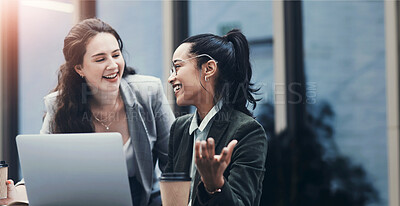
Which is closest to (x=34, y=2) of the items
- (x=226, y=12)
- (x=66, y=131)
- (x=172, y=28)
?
(x=172, y=28)

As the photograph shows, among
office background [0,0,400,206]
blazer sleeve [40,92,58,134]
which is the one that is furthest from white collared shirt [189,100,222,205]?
office background [0,0,400,206]

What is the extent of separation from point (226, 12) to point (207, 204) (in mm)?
2380

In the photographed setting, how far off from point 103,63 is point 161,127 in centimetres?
34

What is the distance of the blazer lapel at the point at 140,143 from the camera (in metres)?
1.90

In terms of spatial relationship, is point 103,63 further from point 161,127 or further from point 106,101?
point 161,127

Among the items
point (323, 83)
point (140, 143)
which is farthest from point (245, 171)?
point (323, 83)

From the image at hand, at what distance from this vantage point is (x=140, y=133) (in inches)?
75.7

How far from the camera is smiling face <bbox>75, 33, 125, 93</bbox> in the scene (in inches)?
75.7

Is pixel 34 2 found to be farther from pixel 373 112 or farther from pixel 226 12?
pixel 373 112

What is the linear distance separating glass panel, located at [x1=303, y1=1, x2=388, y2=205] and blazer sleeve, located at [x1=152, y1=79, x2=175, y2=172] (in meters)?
1.48

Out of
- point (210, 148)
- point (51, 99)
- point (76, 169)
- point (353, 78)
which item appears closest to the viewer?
point (210, 148)

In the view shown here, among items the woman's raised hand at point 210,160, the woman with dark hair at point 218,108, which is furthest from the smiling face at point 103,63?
the woman's raised hand at point 210,160

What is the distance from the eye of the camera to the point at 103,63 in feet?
6.31

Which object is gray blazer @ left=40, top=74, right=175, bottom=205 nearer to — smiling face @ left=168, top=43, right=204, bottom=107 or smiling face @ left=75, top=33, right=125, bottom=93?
smiling face @ left=75, top=33, right=125, bottom=93
